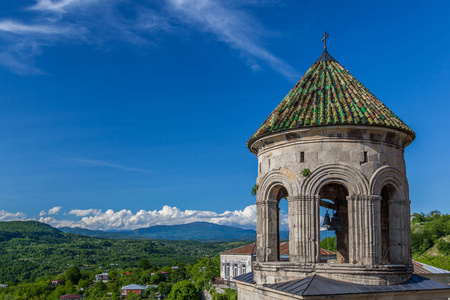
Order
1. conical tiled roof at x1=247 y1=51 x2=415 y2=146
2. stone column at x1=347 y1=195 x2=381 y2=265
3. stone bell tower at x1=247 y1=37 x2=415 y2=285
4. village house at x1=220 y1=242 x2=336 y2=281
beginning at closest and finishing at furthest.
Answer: stone column at x1=347 y1=195 x2=381 y2=265, stone bell tower at x1=247 y1=37 x2=415 y2=285, conical tiled roof at x1=247 y1=51 x2=415 y2=146, village house at x1=220 y1=242 x2=336 y2=281

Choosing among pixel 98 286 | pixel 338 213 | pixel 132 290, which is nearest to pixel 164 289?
pixel 132 290

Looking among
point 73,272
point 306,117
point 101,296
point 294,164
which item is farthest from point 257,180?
point 73,272

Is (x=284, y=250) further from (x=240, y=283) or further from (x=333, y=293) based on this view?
(x=333, y=293)

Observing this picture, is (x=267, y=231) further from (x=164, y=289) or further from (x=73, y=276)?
(x=73, y=276)

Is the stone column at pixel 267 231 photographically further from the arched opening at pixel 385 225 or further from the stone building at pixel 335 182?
the arched opening at pixel 385 225

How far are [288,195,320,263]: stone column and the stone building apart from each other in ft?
0.07

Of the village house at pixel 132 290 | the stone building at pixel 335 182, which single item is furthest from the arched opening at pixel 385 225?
the village house at pixel 132 290

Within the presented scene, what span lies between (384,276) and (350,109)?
362cm

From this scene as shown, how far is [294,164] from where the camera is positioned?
9.47 meters

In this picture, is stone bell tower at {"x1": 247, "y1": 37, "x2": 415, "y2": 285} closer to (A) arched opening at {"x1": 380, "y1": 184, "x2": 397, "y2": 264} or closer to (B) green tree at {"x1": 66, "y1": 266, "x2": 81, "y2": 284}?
(A) arched opening at {"x1": 380, "y1": 184, "x2": 397, "y2": 264}

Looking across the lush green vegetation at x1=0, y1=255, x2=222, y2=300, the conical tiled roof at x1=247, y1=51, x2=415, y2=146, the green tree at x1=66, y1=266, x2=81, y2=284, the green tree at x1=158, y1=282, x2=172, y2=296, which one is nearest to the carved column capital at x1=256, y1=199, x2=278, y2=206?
the conical tiled roof at x1=247, y1=51, x2=415, y2=146

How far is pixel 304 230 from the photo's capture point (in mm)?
9016

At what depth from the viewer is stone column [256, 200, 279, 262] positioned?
33.2 ft

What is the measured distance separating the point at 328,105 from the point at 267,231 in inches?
130
